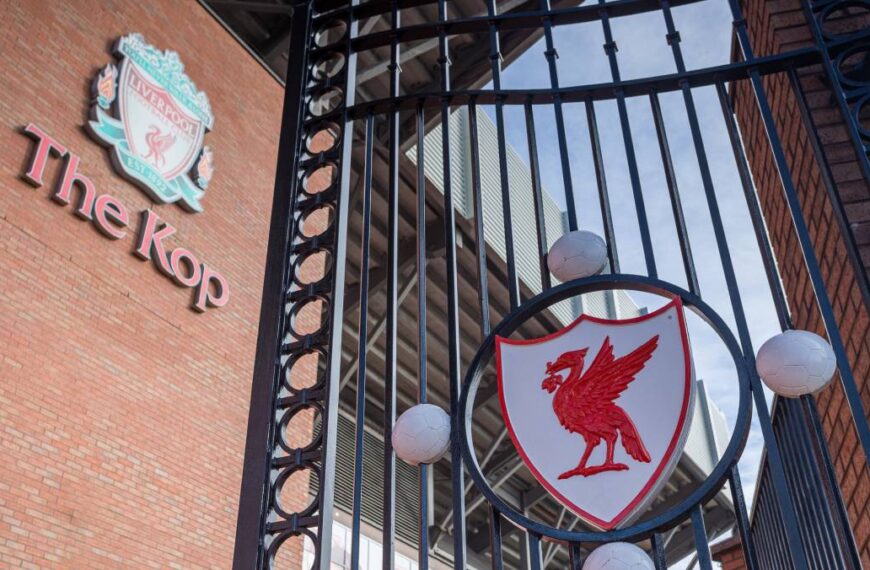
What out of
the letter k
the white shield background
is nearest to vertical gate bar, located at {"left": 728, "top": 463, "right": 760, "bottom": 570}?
the letter k

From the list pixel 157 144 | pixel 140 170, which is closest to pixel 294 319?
pixel 140 170

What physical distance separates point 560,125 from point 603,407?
972 millimetres

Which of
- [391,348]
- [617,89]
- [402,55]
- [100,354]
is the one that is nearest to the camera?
[391,348]

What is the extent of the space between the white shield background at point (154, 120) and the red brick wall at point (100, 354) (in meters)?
0.32

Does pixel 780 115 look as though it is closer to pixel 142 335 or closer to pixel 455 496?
pixel 455 496

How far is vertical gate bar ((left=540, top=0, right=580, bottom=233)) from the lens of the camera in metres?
2.43

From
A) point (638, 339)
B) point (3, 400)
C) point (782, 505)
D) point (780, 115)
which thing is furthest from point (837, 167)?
point (3, 400)

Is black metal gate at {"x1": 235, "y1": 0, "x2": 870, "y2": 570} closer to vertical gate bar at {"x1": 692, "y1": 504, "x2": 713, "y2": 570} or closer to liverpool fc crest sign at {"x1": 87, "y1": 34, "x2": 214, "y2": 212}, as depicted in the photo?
vertical gate bar at {"x1": 692, "y1": 504, "x2": 713, "y2": 570}

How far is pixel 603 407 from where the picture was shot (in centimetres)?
204

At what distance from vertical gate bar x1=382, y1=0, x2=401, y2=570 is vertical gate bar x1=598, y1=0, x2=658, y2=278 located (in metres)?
0.73

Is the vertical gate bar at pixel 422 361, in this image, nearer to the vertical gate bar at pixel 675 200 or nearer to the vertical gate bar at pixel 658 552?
the vertical gate bar at pixel 658 552

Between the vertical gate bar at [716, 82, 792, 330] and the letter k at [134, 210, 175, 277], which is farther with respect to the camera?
the letter k at [134, 210, 175, 277]

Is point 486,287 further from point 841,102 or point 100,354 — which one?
point 100,354

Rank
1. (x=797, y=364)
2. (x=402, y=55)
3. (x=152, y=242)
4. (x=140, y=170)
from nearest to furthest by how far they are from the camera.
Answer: (x=797, y=364) < (x=152, y=242) < (x=140, y=170) < (x=402, y=55)
